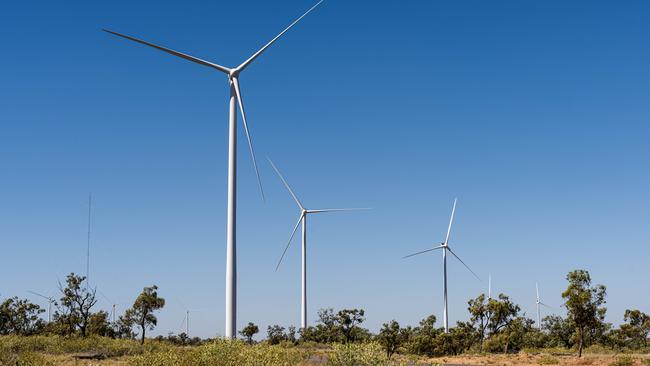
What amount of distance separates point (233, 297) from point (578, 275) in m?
43.8

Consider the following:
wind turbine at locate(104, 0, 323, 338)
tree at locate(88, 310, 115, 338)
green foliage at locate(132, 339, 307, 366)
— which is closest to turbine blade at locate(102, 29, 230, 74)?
wind turbine at locate(104, 0, 323, 338)

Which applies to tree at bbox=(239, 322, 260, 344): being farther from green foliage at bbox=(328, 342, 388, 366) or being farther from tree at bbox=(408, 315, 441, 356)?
green foliage at bbox=(328, 342, 388, 366)

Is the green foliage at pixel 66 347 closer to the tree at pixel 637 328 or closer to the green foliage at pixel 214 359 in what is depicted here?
the green foliage at pixel 214 359

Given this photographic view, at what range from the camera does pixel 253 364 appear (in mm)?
32531

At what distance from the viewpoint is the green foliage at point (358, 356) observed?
30312 mm

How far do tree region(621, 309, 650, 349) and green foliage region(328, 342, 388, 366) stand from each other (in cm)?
7874

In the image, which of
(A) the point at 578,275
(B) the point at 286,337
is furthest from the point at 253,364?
(B) the point at 286,337

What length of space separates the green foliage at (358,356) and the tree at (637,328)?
3100 inches

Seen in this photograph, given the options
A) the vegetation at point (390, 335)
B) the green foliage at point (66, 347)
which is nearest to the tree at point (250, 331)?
the vegetation at point (390, 335)

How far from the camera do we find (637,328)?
98188 millimetres

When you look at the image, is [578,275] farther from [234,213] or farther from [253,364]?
[253,364]

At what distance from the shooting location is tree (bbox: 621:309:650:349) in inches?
3858

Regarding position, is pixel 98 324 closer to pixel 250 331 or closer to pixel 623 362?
pixel 250 331

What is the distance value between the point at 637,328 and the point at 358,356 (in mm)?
81357
